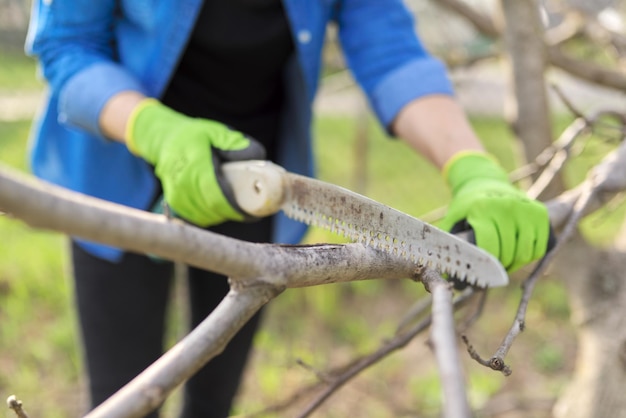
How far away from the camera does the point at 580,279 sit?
1539 mm

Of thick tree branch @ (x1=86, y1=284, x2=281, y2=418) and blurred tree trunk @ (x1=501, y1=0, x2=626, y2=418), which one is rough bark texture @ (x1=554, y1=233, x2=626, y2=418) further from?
thick tree branch @ (x1=86, y1=284, x2=281, y2=418)

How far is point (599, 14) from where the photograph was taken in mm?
2061

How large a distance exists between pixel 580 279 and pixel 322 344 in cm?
156

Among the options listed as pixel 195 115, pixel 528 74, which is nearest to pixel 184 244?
pixel 195 115

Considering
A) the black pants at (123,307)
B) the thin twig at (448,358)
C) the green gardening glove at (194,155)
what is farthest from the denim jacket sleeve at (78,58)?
the thin twig at (448,358)

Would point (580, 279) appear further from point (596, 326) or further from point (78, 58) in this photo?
point (78, 58)

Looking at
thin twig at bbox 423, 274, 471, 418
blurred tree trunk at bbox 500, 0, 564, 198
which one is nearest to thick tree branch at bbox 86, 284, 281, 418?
thin twig at bbox 423, 274, 471, 418

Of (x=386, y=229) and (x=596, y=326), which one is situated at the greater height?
(x=386, y=229)

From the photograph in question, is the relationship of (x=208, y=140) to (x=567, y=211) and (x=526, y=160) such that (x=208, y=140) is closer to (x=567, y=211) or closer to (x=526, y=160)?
(x=567, y=211)

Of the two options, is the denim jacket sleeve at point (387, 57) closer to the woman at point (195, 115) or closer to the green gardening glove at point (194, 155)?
the woman at point (195, 115)

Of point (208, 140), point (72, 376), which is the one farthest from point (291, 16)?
point (72, 376)

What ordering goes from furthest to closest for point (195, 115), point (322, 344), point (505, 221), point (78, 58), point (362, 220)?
point (322, 344) → point (195, 115) → point (78, 58) → point (505, 221) → point (362, 220)

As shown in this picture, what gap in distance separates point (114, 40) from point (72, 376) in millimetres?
1589

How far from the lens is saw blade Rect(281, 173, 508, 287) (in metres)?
0.84
